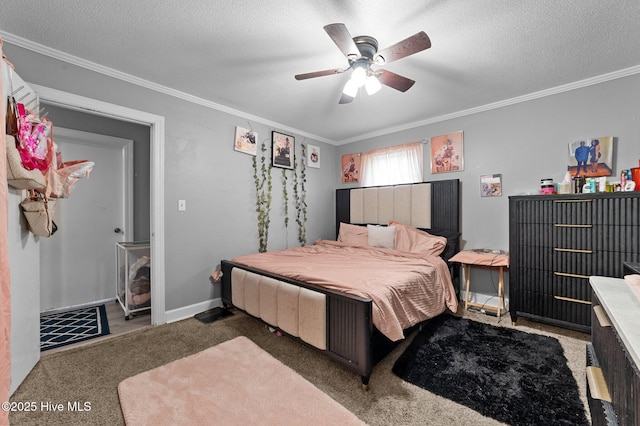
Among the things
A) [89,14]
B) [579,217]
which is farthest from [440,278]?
[89,14]

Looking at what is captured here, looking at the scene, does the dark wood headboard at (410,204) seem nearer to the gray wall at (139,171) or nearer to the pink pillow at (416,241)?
the pink pillow at (416,241)

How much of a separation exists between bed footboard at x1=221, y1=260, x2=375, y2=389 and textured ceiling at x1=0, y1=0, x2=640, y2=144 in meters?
1.85

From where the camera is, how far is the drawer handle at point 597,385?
2.82ft

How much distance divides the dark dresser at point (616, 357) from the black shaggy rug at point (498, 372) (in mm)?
599

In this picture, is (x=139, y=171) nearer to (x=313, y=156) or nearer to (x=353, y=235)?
(x=313, y=156)

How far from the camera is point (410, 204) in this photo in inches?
146

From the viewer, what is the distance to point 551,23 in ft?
5.85

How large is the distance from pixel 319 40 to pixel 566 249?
9.03 ft

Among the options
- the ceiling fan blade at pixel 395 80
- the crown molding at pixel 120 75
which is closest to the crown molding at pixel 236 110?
the crown molding at pixel 120 75

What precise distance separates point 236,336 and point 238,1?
2.56 m

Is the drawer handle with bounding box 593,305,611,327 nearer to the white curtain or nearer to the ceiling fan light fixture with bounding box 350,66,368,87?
the ceiling fan light fixture with bounding box 350,66,368,87

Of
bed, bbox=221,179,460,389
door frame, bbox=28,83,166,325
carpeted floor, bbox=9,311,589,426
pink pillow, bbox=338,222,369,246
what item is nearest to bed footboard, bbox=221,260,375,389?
bed, bbox=221,179,460,389

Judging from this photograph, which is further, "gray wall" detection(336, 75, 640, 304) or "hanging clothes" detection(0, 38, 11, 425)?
"gray wall" detection(336, 75, 640, 304)

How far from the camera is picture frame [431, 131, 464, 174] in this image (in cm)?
339
